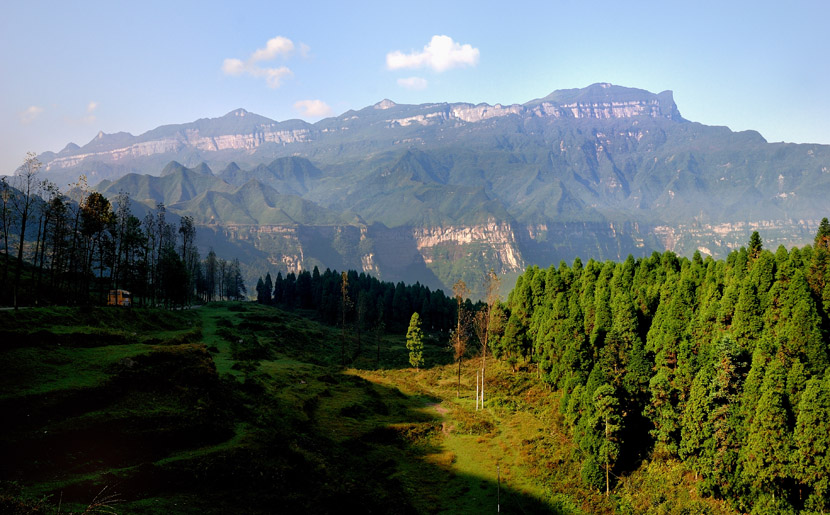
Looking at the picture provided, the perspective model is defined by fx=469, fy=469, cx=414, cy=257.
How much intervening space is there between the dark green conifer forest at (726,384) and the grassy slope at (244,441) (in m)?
3.00

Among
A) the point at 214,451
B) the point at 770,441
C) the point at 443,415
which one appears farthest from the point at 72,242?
the point at 770,441

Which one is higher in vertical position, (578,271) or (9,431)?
(578,271)

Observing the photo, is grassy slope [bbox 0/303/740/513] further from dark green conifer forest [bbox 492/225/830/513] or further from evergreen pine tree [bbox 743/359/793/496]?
evergreen pine tree [bbox 743/359/793/496]

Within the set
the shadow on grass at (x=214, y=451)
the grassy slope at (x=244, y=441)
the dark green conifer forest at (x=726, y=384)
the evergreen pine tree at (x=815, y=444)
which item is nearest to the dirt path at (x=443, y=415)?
the grassy slope at (x=244, y=441)

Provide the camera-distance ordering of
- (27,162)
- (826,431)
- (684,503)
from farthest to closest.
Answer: (27,162) → (684,503) → (826,431)

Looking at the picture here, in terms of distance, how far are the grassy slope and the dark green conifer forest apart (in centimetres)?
300

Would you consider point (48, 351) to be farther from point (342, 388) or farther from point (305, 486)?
point (342, 388)

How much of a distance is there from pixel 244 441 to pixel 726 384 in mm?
35391

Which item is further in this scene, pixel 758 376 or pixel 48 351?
pixel 48 351

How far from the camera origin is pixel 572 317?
Answer: 6100cm

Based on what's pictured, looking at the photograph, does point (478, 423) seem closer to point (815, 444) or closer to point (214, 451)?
point (214, 451)

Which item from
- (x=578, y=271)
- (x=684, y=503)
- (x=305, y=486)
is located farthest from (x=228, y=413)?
(x=578, y=271)

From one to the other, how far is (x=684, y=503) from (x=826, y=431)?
10.4 m

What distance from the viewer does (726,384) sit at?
113 ft
